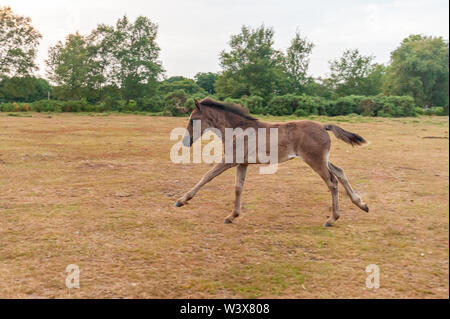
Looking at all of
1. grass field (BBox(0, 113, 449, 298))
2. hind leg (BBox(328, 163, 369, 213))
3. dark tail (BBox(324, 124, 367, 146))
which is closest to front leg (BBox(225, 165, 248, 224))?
grass field (BBox(0, 113, 449, 298))

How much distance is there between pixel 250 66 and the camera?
126ft

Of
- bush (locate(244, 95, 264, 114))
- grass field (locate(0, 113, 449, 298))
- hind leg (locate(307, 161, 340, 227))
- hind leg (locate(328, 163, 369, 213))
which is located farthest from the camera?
bush (locate(244, 95, 264, 114))

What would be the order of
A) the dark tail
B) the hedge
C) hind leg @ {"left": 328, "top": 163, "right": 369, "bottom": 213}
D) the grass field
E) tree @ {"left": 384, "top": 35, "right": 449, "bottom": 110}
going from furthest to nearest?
the hedge
the dark tail
hind leg @ {"left": 328, "top": 163, "right": 369, "bottom": 213}
the grass field
tree @ {"left": 384, "top": 35, "right": 449, "bottom": 110}

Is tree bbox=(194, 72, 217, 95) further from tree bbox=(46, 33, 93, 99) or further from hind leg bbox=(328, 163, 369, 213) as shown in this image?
hind leg bbox=(328, 163, 369, 213)

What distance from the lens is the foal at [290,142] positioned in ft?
18.2

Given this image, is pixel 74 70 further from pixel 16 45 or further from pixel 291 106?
pixel 291 106

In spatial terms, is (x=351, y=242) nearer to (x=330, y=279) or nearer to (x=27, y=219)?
(x=330, y=279)

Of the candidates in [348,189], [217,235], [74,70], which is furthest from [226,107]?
[74,70]

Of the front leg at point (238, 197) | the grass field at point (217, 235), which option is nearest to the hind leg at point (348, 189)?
the grass field at point (217, 235)

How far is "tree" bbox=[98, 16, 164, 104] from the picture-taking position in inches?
1734

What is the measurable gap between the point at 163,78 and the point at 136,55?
4.45 metres

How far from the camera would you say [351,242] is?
4809 millimetres

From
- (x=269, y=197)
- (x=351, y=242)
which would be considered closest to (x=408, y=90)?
(x=351, y=242)
